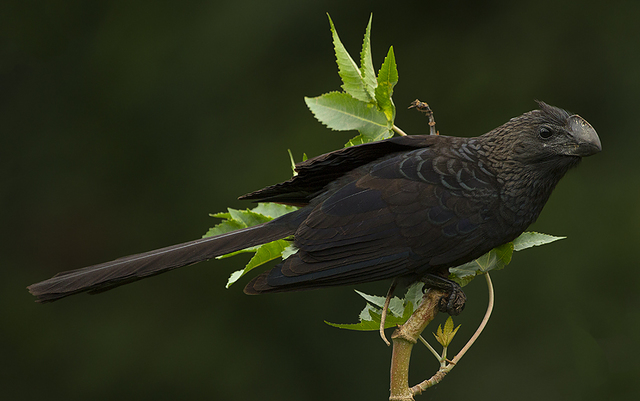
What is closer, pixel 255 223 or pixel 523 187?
pixel 523 187

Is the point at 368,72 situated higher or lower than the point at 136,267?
higher

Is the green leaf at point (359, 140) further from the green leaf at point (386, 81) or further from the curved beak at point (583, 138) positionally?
the curved beak at point (583, 138)

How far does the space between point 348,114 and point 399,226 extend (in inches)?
11.8

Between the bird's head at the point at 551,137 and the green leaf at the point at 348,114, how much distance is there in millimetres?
309

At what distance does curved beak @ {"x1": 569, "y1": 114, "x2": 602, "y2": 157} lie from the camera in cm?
126

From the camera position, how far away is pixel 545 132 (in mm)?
1317

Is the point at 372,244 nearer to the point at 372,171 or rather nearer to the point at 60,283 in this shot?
the point at 372,171

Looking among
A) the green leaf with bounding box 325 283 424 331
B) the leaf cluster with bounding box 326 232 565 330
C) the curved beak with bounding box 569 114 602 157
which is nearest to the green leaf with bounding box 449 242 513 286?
the leaf cluster with bounding box 326 232 565 330

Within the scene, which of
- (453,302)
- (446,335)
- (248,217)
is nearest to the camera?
(446,335)

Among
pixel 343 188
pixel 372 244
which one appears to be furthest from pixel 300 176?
pixel 372 244

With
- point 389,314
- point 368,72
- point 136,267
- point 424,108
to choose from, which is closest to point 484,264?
point 389,314

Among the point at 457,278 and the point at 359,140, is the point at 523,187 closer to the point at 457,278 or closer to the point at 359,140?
the point at 457,278

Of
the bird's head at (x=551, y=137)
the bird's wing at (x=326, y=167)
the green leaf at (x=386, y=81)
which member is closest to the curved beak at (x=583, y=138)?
the bird's head at (x=551, y=137)

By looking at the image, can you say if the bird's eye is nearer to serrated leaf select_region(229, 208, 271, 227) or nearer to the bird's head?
the bird's head
